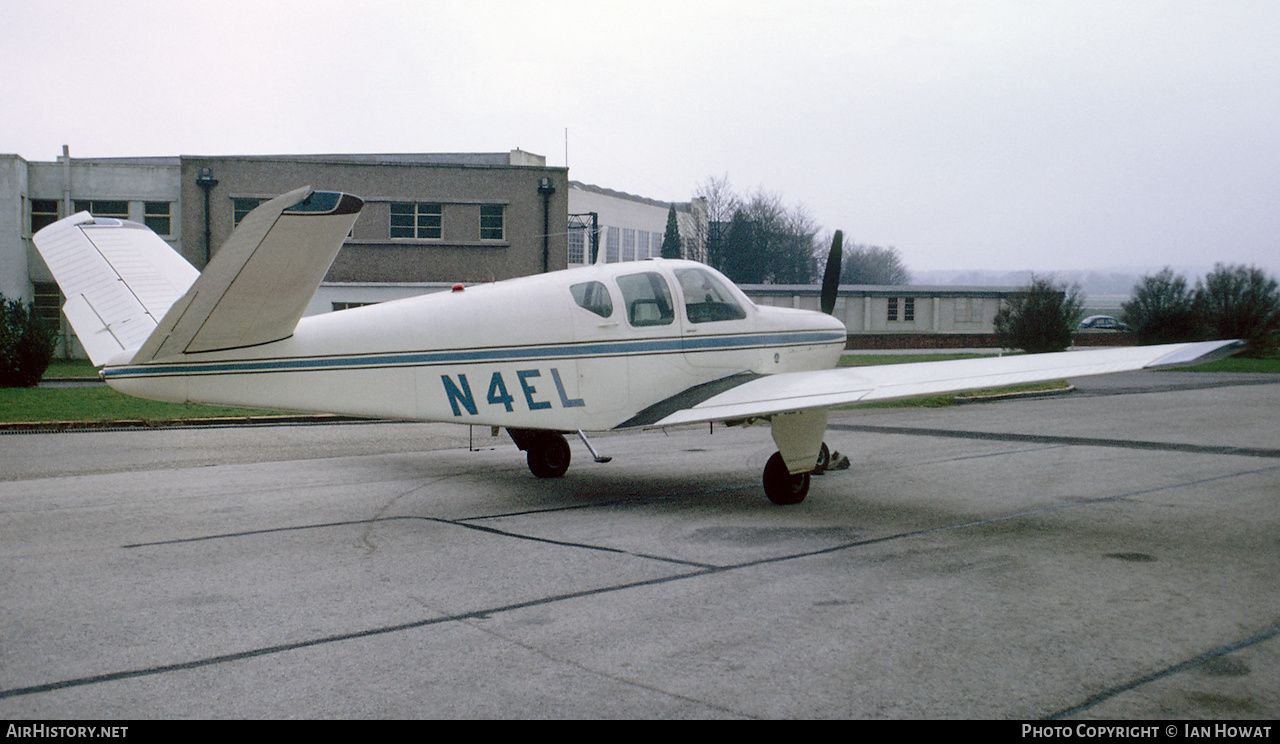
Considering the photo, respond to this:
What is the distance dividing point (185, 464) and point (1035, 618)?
10.3 m

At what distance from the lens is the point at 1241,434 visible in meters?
16.3

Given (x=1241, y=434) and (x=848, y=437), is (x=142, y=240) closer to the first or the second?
(x=848, y=437)

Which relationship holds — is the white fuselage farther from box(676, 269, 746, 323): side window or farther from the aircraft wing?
the aircraft wing

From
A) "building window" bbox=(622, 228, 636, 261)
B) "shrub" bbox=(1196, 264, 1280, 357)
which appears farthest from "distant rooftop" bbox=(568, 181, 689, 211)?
"shrub" bbox=(1196, 264, 1280, 357)

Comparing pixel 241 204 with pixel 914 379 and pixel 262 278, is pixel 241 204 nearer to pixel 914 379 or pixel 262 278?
pixel 262 278

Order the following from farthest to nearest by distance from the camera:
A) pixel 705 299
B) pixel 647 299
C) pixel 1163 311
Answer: pixel 1163 311 < pixel 705 299 < pixel 647 299

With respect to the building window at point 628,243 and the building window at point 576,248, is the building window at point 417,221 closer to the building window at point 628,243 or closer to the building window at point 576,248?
the building window at point 576,248

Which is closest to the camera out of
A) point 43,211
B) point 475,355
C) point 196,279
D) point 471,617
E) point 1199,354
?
point 471,617

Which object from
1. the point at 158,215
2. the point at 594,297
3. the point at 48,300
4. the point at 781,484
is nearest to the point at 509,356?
the point at 594,297

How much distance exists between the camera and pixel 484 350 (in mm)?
9211

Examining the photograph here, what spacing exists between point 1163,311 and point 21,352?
147 ft

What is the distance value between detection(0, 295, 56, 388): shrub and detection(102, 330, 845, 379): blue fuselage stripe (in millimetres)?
20536

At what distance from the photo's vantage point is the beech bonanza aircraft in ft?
26.8
